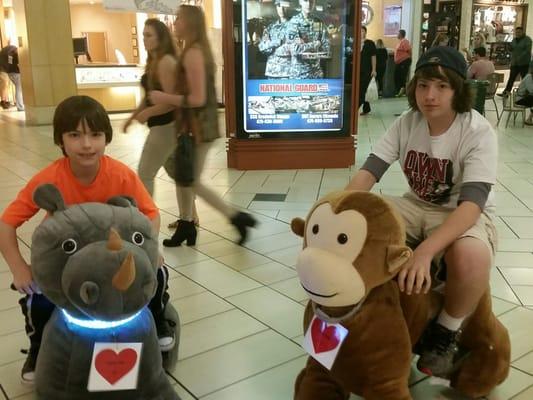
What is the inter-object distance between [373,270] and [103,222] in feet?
2.35

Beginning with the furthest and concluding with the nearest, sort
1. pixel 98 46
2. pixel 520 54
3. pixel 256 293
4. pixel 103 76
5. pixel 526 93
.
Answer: pixel 98 46 < pixel 520 54 < pixel 103 76 < pixel 526 93 < pixel 256 293

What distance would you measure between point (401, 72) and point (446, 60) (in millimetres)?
11000

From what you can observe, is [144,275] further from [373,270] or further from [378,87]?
[378,87]

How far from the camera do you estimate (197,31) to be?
291cm

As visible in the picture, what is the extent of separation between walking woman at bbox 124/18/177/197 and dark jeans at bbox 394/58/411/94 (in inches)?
389

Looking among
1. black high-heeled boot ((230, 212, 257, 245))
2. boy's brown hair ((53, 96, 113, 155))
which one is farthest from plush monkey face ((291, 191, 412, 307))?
black high-heeled boot ((230, 212, 257, 245))

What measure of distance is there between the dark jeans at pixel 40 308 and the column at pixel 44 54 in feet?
25.5

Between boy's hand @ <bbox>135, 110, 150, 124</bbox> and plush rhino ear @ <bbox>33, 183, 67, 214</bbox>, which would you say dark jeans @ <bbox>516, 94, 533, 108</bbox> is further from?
plush rhino ear @ <bbox>33, 183, 67, 214</bbox>

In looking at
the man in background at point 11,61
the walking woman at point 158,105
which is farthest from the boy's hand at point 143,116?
the man in background at point 11,61

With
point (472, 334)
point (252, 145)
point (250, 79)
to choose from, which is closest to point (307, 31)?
point (250, 79)

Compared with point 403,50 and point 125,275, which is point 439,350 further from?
point 403,50

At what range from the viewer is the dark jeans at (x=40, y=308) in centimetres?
167

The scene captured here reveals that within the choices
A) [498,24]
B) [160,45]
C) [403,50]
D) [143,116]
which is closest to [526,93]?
[403,50]

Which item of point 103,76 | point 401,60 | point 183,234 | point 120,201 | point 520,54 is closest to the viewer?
point 120,201
